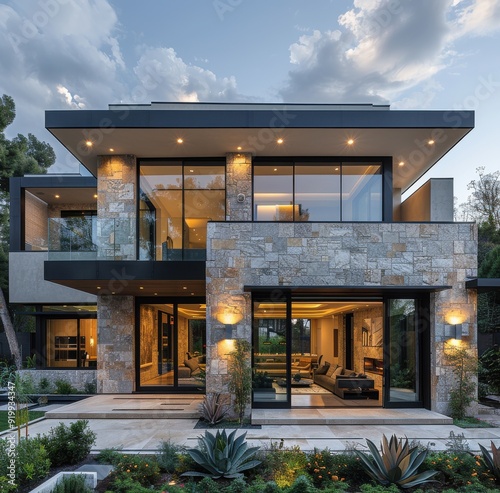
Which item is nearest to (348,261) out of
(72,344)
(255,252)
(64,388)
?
(255,252)

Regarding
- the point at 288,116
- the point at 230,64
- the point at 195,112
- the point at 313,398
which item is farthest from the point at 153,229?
the point at 230,64

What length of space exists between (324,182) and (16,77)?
18.4m

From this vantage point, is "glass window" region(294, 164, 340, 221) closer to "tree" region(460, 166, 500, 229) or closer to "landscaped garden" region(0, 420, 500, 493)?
"landscaped garden" region(0, 420, 500, 493)

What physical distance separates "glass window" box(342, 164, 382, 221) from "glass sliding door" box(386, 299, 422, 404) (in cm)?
274

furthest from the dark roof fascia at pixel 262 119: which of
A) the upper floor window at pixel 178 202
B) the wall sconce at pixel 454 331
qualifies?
the wall sconce at pixel 454 331

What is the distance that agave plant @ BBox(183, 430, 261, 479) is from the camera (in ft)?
17.2

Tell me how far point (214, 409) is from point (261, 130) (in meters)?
6.70

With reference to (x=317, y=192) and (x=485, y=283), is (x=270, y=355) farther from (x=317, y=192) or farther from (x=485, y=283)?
(x=485, y=283)

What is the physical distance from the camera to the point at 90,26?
12.6 m

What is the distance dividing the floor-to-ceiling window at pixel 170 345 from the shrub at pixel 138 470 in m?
6.47

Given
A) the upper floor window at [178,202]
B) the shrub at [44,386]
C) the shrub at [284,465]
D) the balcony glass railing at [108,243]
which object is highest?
the upper floor window at [178,202]

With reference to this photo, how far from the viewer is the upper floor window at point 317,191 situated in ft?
37.2

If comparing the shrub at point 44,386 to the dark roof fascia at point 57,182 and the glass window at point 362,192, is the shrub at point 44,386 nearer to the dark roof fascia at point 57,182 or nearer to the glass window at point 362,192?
the dark roof fascia at point 57,182

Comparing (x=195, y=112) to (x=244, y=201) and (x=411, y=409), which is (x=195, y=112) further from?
(x=411, y=409)
